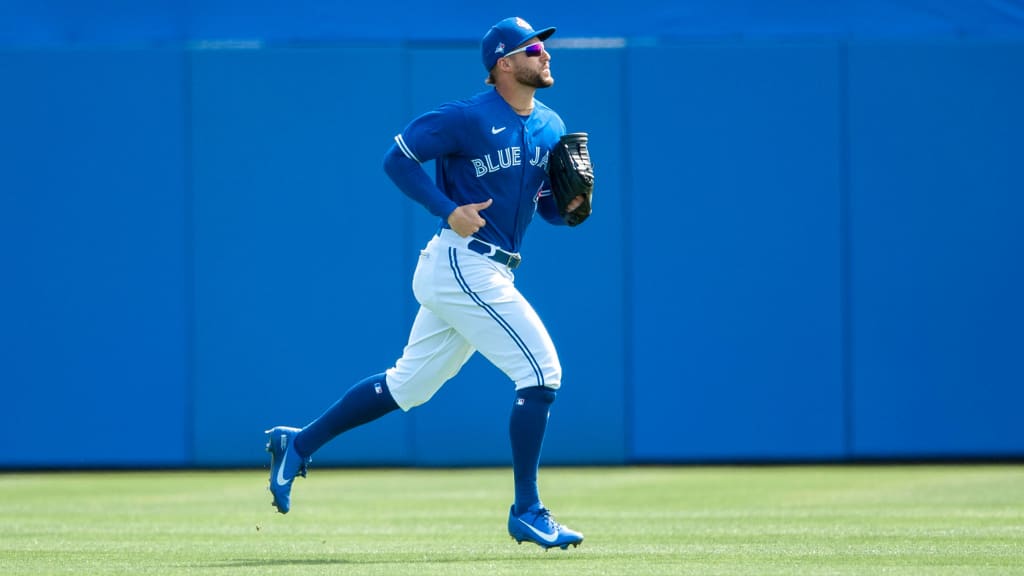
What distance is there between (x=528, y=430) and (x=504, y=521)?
5.60ft

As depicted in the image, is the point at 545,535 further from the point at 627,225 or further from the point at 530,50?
the point at 627,225

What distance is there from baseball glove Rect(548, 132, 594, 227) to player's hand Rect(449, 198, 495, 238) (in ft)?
1.25

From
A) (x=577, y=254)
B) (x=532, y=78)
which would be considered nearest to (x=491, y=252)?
(x=532, y=78)

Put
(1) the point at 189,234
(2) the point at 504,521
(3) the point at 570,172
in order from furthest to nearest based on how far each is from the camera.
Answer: (1) the point at 189,234 < (2) the point at 504,521 < (3) the point at 570,172

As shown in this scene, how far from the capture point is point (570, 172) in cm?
583

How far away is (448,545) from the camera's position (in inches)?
236

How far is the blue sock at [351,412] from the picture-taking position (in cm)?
598

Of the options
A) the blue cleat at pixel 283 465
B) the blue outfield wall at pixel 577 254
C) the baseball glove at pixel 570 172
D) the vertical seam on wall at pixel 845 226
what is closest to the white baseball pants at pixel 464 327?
the baseball glove at pixel 570 172

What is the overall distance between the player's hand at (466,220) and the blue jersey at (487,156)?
0.10ft

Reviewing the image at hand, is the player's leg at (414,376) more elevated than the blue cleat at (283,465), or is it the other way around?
the player's leg at (414,376)

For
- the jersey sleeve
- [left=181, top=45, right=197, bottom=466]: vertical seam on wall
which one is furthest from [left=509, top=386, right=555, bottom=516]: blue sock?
[left=181, top=45, right=197, bottom=466]: vertical seam on wall

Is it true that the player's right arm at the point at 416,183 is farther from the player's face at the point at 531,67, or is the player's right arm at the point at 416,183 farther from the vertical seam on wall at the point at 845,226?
the vertical seam on wall at the point at 845,226

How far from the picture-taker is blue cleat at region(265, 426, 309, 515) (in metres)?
5.99

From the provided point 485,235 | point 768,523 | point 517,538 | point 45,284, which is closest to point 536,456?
point 517,538
